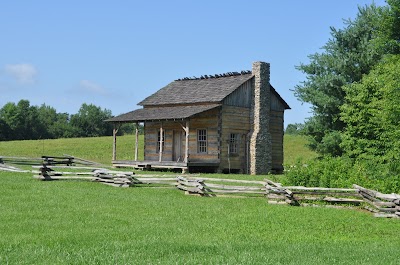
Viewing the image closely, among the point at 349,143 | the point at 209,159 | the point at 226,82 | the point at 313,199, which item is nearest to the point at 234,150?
the point at 209,159

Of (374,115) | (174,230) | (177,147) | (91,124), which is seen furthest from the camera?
(91,124)

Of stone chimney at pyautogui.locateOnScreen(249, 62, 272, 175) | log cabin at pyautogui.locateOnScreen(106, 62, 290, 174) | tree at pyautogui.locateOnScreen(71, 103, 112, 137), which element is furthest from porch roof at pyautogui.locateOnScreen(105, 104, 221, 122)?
tree at pyautogui.locateOnScreen(71, 103, 112, 137)

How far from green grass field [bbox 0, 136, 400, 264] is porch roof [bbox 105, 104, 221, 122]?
1277 centimetres

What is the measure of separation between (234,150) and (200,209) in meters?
19.7

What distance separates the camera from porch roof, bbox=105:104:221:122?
114 ft

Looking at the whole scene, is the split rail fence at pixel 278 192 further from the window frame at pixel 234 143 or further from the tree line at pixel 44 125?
the tree line at pixel 44 125

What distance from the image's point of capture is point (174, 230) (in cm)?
1320

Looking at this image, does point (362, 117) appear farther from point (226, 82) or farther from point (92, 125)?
point (92, 125)

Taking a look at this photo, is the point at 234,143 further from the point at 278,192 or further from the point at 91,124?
the point at 91,124

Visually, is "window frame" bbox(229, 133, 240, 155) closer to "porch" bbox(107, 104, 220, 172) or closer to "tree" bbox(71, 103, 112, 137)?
"porch" bbox(107, 104, 220, 172)

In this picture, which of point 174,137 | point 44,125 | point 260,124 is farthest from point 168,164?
point 44,125

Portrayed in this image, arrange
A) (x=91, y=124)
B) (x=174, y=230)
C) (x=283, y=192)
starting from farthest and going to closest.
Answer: (x=91, y=124) < (x=283, y=192) < (x=174, y=230)

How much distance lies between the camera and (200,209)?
56.2 ft

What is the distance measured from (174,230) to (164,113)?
24.1 meters
